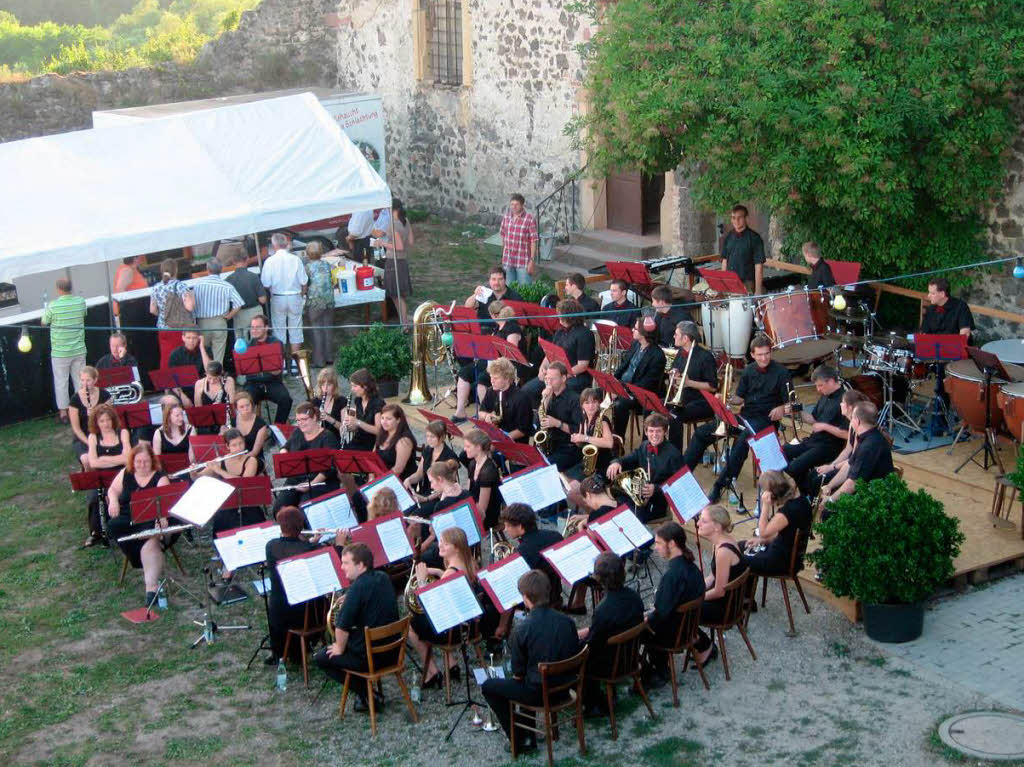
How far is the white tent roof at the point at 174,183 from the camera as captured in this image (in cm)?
1312

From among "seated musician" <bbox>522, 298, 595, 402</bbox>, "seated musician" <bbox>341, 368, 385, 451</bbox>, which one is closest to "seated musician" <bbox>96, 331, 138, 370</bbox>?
"seated musician" <bbox>341, 368, 385, 451</bbox>

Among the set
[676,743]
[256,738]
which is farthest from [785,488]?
[256,738]

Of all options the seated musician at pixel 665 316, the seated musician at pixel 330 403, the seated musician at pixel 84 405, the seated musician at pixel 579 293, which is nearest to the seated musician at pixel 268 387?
the seated musician at pixel 330 403

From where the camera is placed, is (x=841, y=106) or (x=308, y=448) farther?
(x=841, y=106)

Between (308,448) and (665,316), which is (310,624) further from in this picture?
(665,316)

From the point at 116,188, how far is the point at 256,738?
7.52 meters

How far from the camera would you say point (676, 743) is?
26.0 feet

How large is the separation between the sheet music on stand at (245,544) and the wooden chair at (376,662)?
1178mm

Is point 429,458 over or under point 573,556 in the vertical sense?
over

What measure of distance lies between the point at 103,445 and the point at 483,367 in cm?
369

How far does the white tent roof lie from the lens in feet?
43.0

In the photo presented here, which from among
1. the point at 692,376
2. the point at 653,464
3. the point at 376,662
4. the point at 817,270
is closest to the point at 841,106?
the point at 817,270

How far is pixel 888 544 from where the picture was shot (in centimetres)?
858

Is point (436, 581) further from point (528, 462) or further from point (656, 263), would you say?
point (656, 263)
